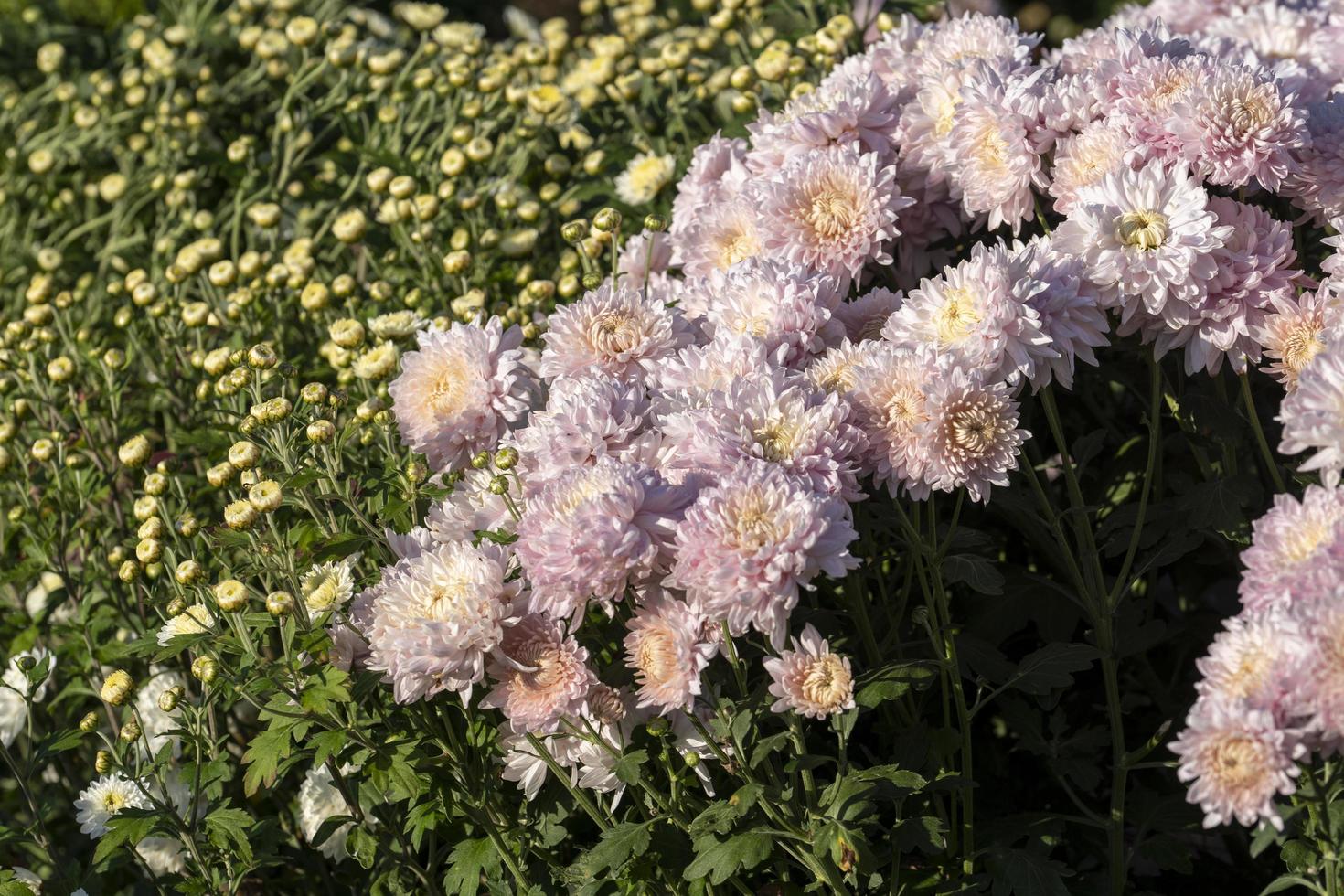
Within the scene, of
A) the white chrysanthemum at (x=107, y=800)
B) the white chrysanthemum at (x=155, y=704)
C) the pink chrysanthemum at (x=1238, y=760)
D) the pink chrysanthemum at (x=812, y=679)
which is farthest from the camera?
the white chrysanthemum at (x=155, y=704)

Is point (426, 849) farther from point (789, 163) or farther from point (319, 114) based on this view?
point (319, 114)

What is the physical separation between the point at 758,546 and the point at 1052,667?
0.66 metres

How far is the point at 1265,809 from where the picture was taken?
148 centimetres

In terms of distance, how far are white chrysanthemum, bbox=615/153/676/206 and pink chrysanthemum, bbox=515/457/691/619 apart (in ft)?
4.47

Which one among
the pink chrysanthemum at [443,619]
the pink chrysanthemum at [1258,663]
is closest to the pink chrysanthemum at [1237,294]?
the pink chrysanthemum at [1258,663]

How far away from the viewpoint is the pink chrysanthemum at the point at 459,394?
2.11 metres

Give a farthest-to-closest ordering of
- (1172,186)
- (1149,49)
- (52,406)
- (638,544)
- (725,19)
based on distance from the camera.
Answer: (725,19) < (52,406) < (1149,49) < (1172,186) < (638,544)

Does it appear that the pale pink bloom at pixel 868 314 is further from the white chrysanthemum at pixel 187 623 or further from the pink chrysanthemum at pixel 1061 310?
the white chrysanthemum at pixel 187 623

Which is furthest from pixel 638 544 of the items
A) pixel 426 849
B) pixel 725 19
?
pixel 725 19

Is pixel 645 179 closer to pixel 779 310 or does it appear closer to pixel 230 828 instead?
pixel 779 310

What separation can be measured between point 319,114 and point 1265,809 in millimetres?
3130

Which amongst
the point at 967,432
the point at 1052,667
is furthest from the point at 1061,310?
the point at 1052,667

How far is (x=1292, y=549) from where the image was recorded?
1.65m

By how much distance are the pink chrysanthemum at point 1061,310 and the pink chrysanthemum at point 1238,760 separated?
53cm
